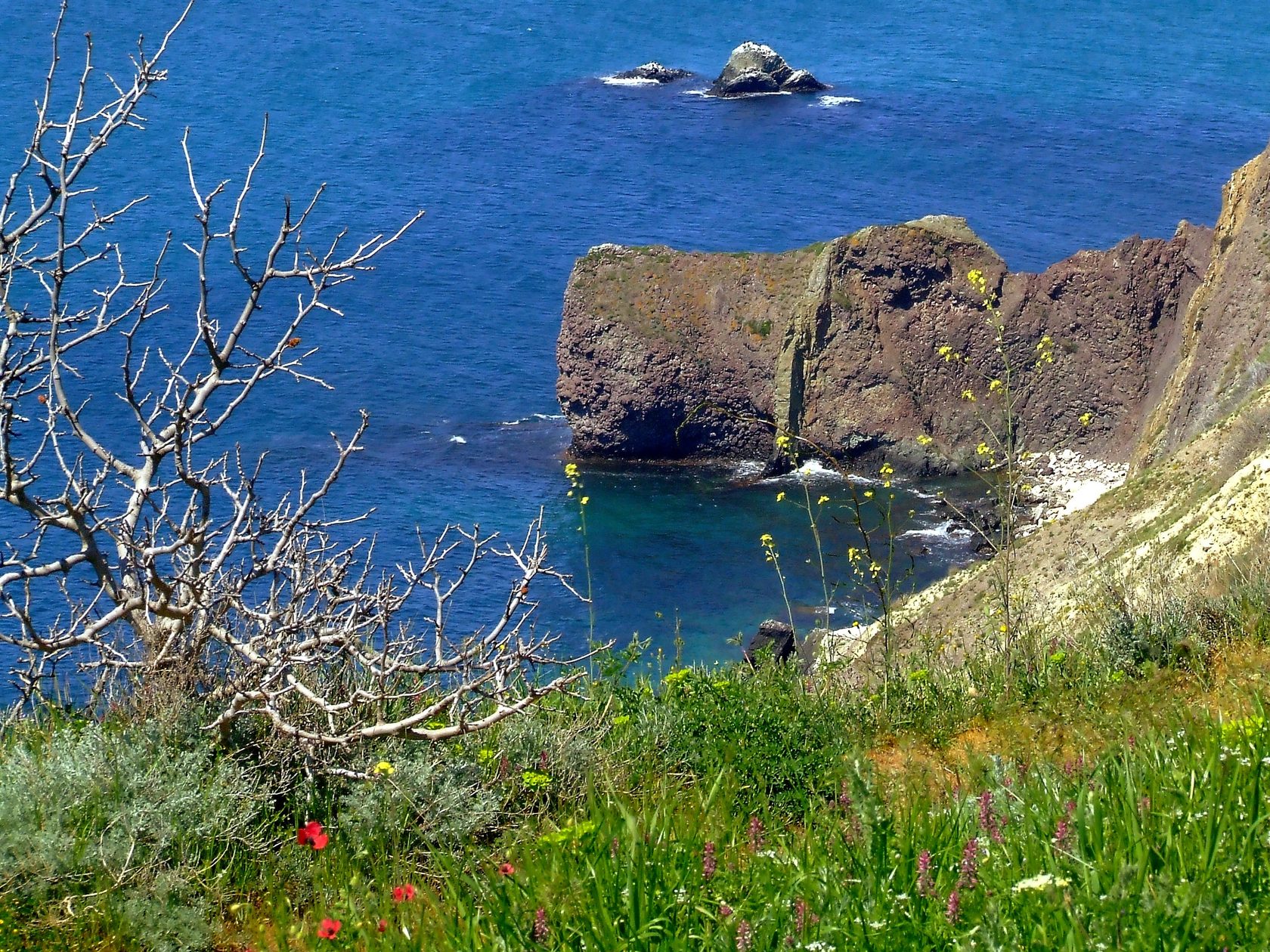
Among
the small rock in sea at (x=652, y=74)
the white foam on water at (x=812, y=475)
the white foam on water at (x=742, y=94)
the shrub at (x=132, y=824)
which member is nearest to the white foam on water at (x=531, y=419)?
the white foam on water at (x=812, y=475)

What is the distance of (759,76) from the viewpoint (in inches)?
5192

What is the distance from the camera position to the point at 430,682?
316 inches

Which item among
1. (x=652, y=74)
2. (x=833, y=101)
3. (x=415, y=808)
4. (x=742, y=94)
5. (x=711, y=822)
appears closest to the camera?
(x=711, y=822)

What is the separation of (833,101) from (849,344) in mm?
68266

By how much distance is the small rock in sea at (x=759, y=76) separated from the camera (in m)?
132

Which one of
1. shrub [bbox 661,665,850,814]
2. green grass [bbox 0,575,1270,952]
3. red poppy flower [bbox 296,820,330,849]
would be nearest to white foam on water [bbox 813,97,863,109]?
green grass [bbox 0,575,1270,952]

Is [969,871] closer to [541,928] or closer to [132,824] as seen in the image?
[541,928]

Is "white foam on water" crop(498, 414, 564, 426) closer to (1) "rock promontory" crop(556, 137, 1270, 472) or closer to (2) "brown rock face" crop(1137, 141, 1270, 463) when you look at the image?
(1) "rock promontory" crop(556, 137, 1270, 472)

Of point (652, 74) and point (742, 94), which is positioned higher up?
point (652, 74)

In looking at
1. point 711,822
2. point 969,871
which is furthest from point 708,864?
point 711,822

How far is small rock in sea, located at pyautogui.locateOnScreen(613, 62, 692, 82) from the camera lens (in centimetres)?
13438

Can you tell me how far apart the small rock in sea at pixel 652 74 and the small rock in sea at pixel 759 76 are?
190 inches

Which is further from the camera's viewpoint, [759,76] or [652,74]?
[652,74]

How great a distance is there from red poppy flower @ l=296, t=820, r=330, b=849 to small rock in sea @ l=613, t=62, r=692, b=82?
133 metres
